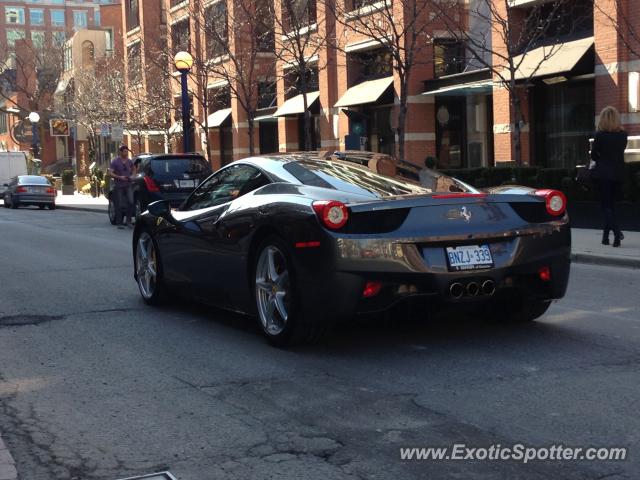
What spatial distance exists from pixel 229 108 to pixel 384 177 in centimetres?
3658

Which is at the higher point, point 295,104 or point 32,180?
point 295,104

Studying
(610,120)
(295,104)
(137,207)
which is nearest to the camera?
(610,120)

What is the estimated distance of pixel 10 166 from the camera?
141 feet

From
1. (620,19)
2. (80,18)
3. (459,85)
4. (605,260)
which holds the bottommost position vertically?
(605,260)

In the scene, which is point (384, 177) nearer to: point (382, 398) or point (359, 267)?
point (359, 267)

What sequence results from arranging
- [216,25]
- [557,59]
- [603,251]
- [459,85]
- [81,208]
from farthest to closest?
1. [81,208]
2. [216,25]
3. [459,85]
4. [557,59]
5. [603,251]

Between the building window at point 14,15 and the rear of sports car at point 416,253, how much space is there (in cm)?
14278

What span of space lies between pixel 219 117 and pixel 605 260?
32.4 m

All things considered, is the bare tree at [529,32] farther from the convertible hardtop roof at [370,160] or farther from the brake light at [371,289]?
the brake light at [371,289]

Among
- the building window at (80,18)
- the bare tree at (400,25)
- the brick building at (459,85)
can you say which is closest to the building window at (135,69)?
the brick building at (459,85)

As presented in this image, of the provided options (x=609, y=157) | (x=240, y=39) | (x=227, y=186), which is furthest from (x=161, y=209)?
(x=240, y=39)

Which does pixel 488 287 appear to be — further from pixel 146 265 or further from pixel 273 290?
pixel 146 265

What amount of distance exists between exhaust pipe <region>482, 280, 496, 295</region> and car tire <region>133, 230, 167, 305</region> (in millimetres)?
3542

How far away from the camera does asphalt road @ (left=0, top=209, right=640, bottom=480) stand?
4395mm
